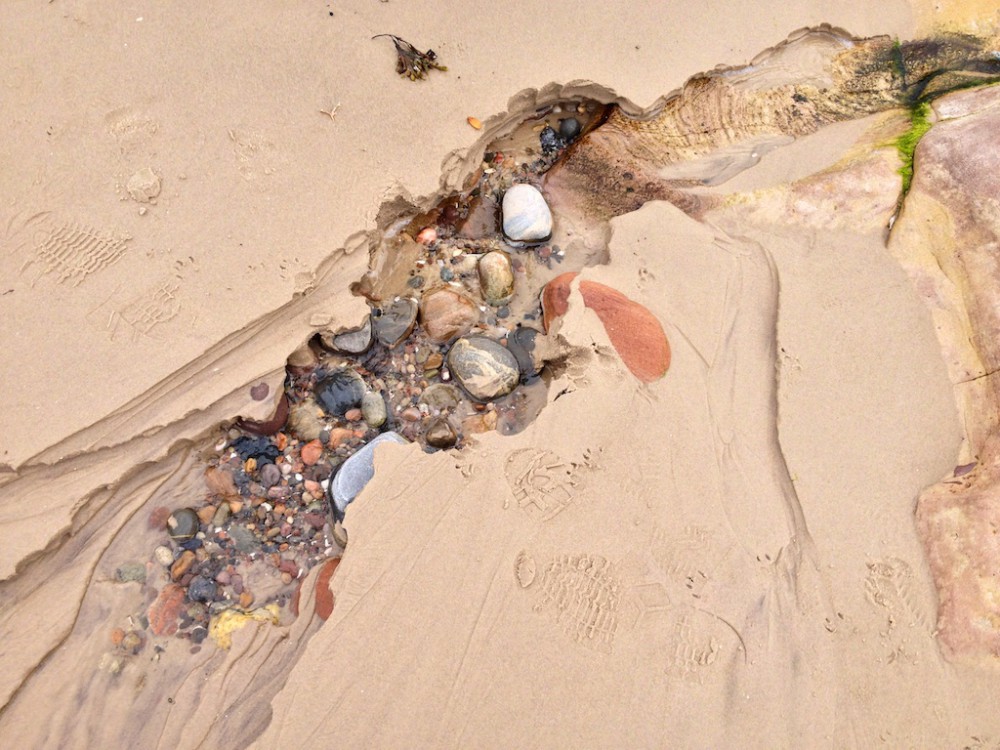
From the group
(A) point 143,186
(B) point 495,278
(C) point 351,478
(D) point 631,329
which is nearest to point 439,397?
(C) point 351,478

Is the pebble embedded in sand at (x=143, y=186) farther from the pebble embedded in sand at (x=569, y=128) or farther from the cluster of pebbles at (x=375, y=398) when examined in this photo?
the pebble embedded in sand at (x=569, y=128)

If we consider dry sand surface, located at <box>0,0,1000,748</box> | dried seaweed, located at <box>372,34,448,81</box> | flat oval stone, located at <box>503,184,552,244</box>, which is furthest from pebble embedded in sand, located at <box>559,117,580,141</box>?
dried seaweed, located at <box>372,34,448,81</box>

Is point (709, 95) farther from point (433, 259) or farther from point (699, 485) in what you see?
point (699, 485)

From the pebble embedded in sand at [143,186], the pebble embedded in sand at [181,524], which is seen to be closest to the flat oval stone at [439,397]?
the pebble embedded in sand at [181,524]

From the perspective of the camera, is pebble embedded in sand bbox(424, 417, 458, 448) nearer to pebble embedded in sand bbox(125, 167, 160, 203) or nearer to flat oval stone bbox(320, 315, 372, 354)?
flat oval stone bbox(320, 315, 372, 354)

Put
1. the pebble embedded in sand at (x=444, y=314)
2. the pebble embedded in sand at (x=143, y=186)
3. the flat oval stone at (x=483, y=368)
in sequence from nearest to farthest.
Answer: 1. the pebble embedded in sand at (x=143, y=186)
2. the flat oval stone at (x=483, y=368)
3. the pebble embedded in sand at (x=444, y=314)

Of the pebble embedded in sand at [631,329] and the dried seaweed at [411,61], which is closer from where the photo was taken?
the pebble embedded in sand at [631,329]
